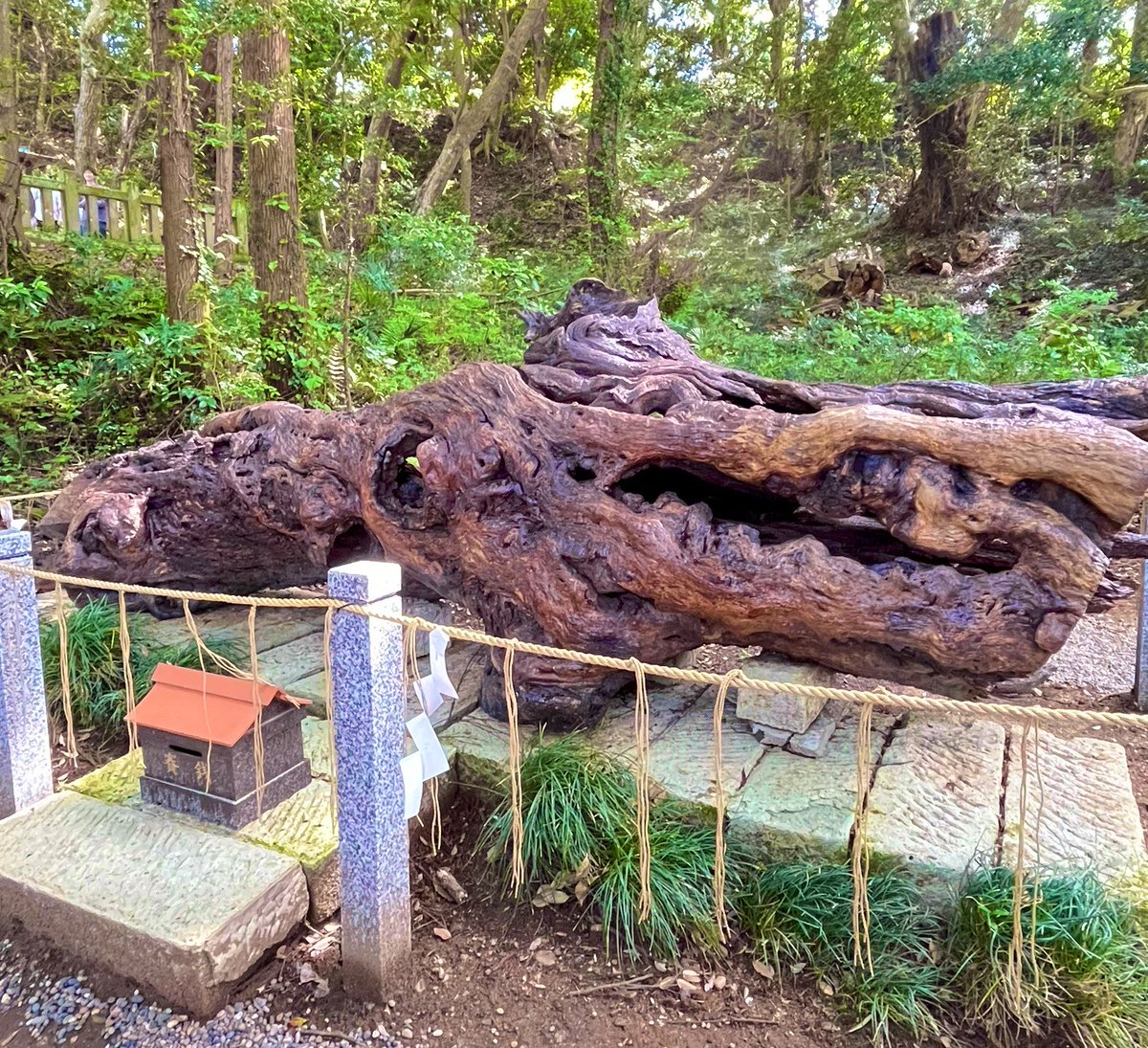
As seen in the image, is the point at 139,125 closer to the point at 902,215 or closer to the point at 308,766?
the point at 902,215

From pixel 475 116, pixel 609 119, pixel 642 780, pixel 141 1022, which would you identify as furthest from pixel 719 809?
pixel 609 119

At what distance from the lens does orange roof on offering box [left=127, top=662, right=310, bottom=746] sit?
281cm

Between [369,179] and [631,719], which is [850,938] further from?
[369,179]

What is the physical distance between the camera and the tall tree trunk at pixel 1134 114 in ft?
41.1

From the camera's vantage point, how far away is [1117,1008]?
2.14 metres

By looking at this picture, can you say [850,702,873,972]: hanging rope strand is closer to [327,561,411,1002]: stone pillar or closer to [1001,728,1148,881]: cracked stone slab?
[1001,728,1148,881]: cracked stone slab

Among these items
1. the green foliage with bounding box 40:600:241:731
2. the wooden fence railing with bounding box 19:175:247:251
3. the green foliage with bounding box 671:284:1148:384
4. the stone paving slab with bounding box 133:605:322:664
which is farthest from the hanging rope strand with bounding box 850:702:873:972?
the wooden fence railing with bounding box 19:175:247:251

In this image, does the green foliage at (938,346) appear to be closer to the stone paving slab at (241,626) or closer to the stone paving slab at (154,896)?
the stone paving slab at (241,626)

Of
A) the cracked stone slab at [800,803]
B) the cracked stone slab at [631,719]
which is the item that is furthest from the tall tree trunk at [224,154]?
the cracked stone slab at [800,803]

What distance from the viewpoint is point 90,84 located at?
46.4 feet

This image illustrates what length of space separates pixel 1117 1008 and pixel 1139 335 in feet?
29.9

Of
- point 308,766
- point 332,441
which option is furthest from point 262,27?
point 308,766

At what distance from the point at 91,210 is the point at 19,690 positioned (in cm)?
1150

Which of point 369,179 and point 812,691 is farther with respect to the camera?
point 369,179
